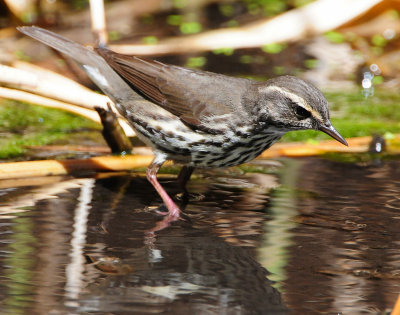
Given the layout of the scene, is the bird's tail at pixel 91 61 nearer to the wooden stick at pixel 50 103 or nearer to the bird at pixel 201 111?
the bird at pixel 201 111

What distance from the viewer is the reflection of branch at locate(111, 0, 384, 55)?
881 centimetres

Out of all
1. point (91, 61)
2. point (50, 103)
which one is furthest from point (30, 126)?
point (91, 61)

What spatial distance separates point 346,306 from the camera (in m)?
3.38

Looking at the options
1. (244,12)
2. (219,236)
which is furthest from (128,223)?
(244,12)

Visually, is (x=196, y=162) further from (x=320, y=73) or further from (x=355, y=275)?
(x=320, y=73)

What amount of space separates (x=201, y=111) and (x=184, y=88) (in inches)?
11.4

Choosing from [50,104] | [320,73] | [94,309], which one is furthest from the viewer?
[320,73]

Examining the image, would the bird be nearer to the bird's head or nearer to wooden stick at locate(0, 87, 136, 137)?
the bird's head

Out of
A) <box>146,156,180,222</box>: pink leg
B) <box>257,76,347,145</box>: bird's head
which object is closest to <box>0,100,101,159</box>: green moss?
<box>146,156,180,222</box>: pink leg

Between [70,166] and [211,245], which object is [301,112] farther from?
[70,166]

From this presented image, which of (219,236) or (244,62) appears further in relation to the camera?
(244,62)

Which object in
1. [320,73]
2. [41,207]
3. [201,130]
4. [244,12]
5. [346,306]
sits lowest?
[346,306]

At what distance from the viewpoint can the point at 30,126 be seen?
689cm

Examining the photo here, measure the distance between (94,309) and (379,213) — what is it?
2.33 metres
